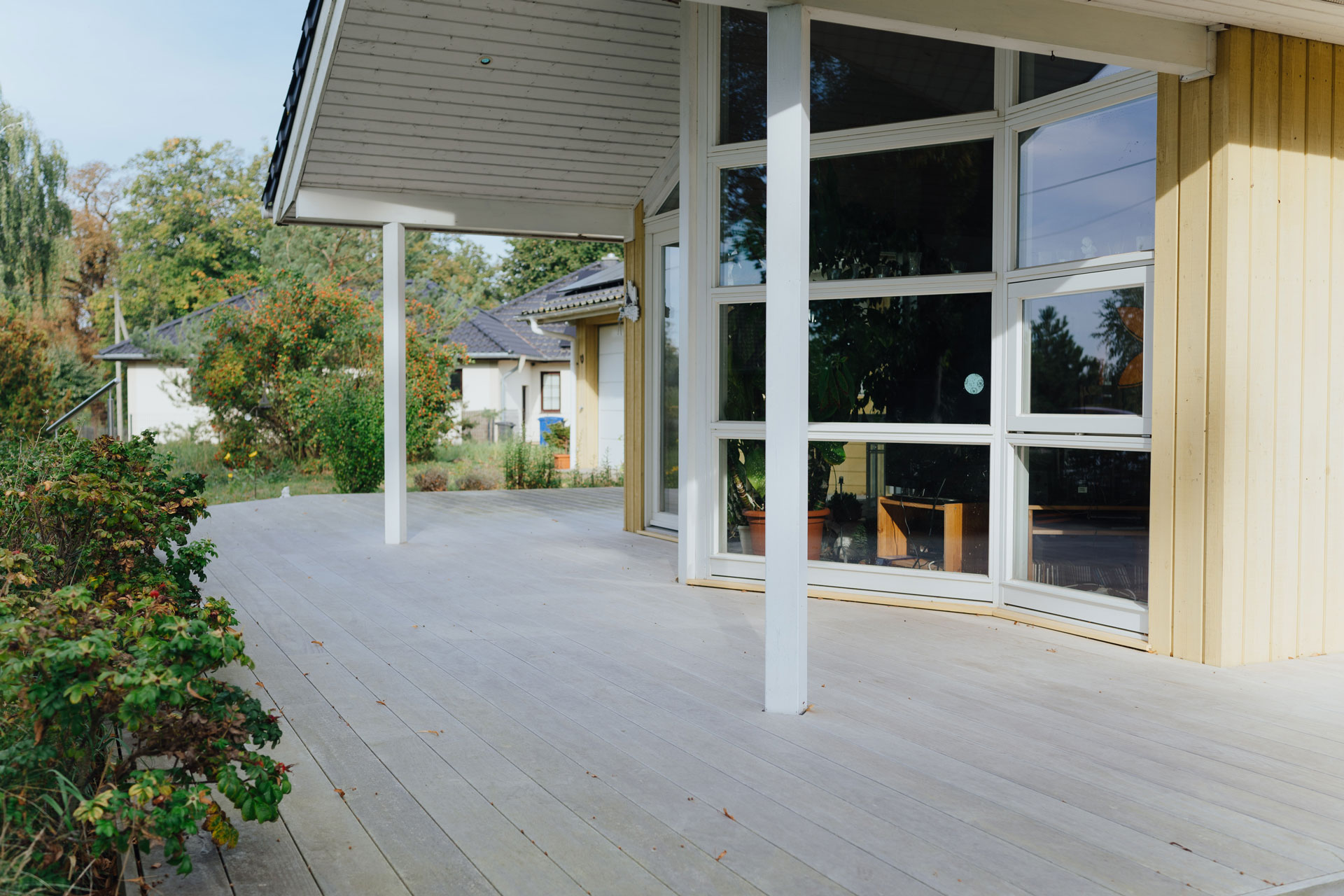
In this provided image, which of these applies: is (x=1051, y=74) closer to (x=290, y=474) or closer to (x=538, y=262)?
(x=290, y=474)

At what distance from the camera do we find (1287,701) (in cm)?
398

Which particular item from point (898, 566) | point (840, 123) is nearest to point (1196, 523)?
point (898, 566)

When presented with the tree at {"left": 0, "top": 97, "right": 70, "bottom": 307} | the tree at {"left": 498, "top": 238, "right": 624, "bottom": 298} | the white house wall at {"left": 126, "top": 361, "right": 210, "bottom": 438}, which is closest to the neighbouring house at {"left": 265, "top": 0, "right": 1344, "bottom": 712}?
the tree at {"left": 0, "top": 97, "right": 70, "bottom": 307}

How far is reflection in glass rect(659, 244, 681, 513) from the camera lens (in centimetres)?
901

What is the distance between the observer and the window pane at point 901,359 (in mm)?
5598

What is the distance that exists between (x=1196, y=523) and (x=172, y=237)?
3228 cm

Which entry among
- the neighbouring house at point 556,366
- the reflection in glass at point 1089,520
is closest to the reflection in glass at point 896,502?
the reflection in glass at point 1089,520

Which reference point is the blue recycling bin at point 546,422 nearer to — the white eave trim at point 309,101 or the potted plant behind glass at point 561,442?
the potted plant behind glass at point 561,442

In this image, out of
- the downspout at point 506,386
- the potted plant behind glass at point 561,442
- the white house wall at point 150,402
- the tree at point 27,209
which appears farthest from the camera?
the downspout at point 506,386

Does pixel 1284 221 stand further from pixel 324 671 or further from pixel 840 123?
pixel 324 671

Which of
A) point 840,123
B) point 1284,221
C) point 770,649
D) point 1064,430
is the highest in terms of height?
point 840,123

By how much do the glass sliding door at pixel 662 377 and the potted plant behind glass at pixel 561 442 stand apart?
A: 32.9 feet

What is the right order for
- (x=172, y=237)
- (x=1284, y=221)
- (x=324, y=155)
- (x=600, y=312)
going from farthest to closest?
(x=172, y=237) → (x=600, y=312) → (x=324, y=155) → (x=1284, y=221)

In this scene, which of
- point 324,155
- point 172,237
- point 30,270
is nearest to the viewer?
point 324,155
